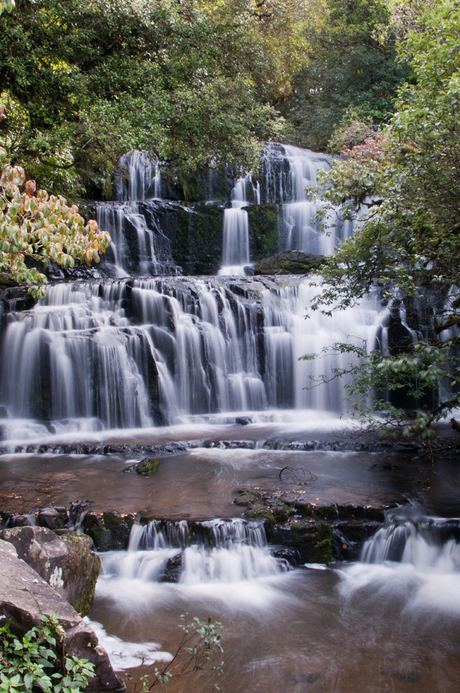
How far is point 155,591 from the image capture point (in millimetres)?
5508

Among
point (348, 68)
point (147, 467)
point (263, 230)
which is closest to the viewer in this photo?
point (147, 467)

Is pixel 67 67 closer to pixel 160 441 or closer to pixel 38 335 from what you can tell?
pixel 38 335

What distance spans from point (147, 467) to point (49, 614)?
475cm

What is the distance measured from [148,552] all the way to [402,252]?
5294 mm

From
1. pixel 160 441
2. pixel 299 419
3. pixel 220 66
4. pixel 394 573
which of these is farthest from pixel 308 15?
A: pixel 394 573

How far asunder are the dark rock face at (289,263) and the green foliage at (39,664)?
546 inches

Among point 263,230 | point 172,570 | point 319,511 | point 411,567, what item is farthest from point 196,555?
point 263,230

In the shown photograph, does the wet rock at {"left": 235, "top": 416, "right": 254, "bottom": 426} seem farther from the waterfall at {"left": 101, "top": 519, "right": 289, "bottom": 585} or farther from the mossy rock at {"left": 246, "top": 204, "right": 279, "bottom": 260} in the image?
the mossy rock at {"left": 246, "top": 204, "right": 279, "bottom": 260}

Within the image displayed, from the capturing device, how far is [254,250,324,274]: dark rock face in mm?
16000

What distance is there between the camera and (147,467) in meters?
8.00

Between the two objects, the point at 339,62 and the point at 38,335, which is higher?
the point at 339,62

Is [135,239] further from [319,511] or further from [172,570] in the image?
[172,570]

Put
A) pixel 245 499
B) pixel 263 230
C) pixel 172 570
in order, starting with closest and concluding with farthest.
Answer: pixel 172 570
pixel 245 499
pixel 263 230

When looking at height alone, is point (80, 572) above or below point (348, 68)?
below
